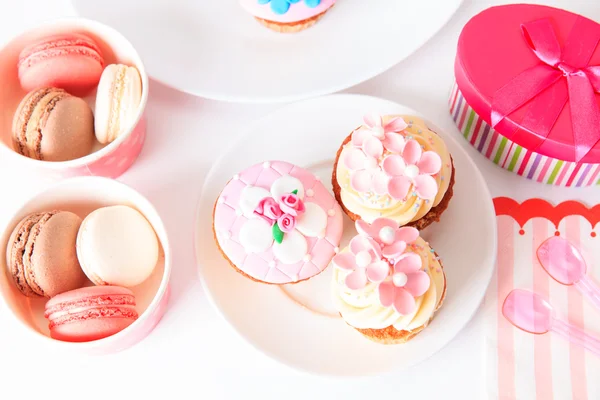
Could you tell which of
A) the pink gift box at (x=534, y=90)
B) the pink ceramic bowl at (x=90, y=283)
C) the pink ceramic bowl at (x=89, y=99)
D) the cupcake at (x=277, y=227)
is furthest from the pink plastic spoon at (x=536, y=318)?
the pink ceramic bowl at (x=89, y=99)

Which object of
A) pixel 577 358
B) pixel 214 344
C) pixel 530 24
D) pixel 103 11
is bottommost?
pixel 214 344

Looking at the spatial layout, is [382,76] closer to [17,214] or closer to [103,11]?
[103,11]

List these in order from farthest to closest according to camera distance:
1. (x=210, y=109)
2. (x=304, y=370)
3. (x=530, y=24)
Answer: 1. (x=210, y=109)
2. (x=530, y=24)
3. (x=304, y=370)

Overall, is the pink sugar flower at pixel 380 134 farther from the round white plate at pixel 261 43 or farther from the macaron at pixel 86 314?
the macaron at pixel 86 314

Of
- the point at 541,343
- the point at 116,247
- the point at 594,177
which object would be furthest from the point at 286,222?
the point at 594,177

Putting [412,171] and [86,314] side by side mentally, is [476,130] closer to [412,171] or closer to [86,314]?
[412,171]

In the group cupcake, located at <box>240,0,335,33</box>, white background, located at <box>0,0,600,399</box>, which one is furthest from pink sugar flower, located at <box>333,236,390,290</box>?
cupcake, located at <box>240,0,335,33</box>

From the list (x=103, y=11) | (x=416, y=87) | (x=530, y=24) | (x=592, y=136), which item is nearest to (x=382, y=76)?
(x=416, y=87)
